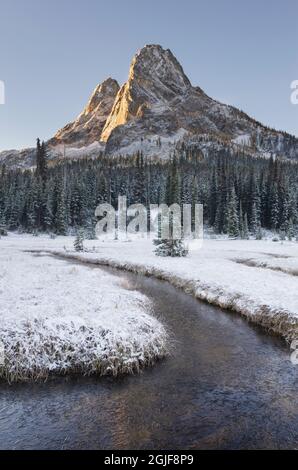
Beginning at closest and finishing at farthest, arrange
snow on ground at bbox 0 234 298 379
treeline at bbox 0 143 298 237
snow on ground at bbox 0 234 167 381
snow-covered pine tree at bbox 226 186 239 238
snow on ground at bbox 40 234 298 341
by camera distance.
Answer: snow on ground at bbox 0 234 167 381
snow on ground at bbox 0 234 298 379
snow on ground at bbox 40 234 298 341
snow-covered pine tree at bbox 226 186 239 238
treeline at bbox 0 143 298 237

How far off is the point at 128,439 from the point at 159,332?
637 centimetres

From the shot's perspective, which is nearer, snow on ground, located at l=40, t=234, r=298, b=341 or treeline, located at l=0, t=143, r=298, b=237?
snow on ground, located at l=40, t=234, r=298, b=341

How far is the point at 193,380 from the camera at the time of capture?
1212 centimetres

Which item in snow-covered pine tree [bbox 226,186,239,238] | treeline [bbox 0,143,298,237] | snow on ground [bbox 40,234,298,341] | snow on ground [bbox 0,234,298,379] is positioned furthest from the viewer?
treeline [bbox 0,143,298,237]

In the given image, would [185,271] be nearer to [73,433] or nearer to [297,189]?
[73,433]

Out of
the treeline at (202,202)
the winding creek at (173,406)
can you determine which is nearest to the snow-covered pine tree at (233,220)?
the treeline at (202,202)

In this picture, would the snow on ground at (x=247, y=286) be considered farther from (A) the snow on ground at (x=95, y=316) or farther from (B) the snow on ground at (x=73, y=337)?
(B) the snow on ground at (x=73, y=337)

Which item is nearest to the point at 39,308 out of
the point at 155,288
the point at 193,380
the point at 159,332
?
the point at 159,332

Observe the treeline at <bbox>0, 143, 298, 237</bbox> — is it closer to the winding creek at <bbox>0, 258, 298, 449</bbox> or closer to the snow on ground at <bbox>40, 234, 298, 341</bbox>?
the snow on ground at <bbox>40, 234, 298, 341</bbox>

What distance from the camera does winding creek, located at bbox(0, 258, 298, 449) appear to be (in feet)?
29.3

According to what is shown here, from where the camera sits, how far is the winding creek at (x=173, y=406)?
8.92 meters

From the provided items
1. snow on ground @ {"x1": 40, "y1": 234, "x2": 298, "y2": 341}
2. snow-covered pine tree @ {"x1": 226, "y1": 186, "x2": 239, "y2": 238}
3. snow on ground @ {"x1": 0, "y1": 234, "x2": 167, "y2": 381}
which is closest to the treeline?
snow-covered pine tree @ {"x1": 226, "y1": 186, "x2": 239, "y2": 238}

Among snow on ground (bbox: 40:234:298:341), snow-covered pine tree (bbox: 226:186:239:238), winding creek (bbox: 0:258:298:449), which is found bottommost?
winding creek (bbox: 0:258:298:449)

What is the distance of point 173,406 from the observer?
10.4 m
